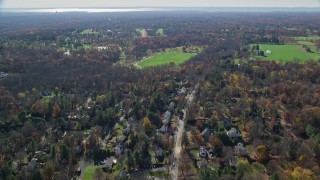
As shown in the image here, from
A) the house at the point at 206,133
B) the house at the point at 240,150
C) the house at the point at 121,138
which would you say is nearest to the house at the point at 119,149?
the house at the point at 121,138

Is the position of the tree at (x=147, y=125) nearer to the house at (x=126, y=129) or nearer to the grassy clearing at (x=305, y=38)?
the house at (x=126, y=129)

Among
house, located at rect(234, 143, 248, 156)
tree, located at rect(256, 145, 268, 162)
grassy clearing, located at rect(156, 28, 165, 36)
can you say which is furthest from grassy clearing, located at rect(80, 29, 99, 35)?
tree, located at rect(256, 145, 268, 162)

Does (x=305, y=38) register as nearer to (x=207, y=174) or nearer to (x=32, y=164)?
(x=207, y=174)

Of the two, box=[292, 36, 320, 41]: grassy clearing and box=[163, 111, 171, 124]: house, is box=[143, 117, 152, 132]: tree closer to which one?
box=[163, 111, 171, 124]: house

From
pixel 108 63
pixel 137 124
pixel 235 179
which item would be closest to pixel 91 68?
pixel 108 63

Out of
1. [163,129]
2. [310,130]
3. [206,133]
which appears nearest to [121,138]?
[163,129]

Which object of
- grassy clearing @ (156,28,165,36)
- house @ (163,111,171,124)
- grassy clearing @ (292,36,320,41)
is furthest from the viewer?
grassy clearing @ (156,28,165,36)
